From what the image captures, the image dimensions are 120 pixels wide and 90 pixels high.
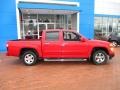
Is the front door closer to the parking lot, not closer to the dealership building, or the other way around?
the parking lot

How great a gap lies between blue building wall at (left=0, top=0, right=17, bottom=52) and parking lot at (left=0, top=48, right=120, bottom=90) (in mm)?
7158

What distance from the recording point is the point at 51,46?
10.5 m

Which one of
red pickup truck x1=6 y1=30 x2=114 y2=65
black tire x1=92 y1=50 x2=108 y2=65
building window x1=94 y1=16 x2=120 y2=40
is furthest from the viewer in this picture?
building window x1=94 y1=16 x2=120 y2=40

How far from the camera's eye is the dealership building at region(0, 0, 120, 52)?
17.1m

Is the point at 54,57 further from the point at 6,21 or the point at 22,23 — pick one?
the point at 22,23

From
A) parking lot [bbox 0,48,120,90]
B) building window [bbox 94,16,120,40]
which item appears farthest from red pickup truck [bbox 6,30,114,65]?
building window [bbox 94,16,120,40]

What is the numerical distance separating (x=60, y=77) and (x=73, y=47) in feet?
8.98

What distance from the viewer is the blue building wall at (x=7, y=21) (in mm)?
16986

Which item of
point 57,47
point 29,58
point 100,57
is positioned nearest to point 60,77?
point 57,47

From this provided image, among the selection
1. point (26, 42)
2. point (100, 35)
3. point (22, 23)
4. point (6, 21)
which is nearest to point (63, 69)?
point (26, 42)

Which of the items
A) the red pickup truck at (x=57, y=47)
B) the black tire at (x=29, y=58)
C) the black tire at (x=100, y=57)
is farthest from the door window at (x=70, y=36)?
the black tire at (x=29, y=58)

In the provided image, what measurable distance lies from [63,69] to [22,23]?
10986mm

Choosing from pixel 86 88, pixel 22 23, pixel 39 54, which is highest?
pixel 22 23

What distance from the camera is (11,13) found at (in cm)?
1719
